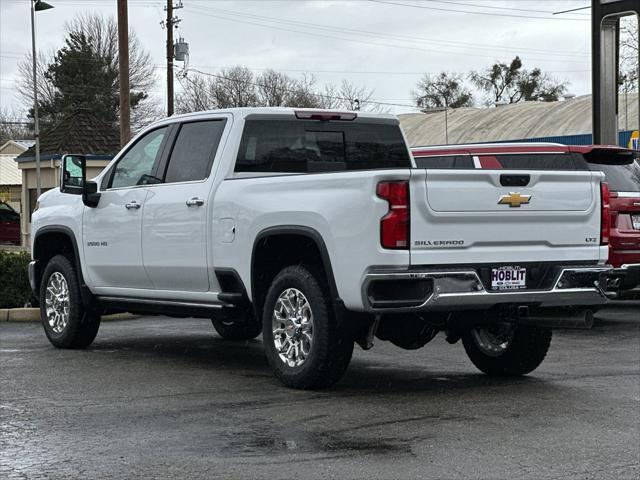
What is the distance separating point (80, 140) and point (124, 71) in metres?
28.5

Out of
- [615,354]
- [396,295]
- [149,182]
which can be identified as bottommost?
[615,354]

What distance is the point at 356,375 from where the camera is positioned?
1000 cm

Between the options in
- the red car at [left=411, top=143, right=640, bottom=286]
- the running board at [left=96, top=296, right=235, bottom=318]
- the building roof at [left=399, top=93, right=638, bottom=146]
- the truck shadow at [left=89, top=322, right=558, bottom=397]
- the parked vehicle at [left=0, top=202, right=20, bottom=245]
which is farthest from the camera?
the parked vehicle at [left=0, top=202, right=20, bottom=245]

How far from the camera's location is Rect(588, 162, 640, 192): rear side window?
13828mm

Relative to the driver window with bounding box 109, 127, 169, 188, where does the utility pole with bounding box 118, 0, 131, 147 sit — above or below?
above

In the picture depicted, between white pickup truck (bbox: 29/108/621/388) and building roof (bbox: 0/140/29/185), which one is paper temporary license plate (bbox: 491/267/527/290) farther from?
building roof (bbox: 0/140/29/185)

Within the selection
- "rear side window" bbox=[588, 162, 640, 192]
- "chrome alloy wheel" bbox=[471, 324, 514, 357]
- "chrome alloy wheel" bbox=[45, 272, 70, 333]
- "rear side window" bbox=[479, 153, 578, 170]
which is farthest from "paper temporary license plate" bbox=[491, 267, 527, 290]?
"rear side window" bbox=[588, 162, 640, 192]

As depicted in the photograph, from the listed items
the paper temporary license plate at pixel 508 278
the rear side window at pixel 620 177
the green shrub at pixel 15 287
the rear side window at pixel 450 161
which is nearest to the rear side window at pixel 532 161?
the rear side window at pixel 450 161

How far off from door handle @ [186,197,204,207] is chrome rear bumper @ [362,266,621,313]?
2128 millimetres

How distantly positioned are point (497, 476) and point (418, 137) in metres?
46.5

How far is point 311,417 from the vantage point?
25.6 ft

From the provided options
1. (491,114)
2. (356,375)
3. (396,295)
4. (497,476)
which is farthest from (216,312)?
(491,114)

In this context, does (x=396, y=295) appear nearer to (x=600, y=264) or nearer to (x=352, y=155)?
(x=600, y=264)

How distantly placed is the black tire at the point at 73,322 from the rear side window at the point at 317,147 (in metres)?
2.58
